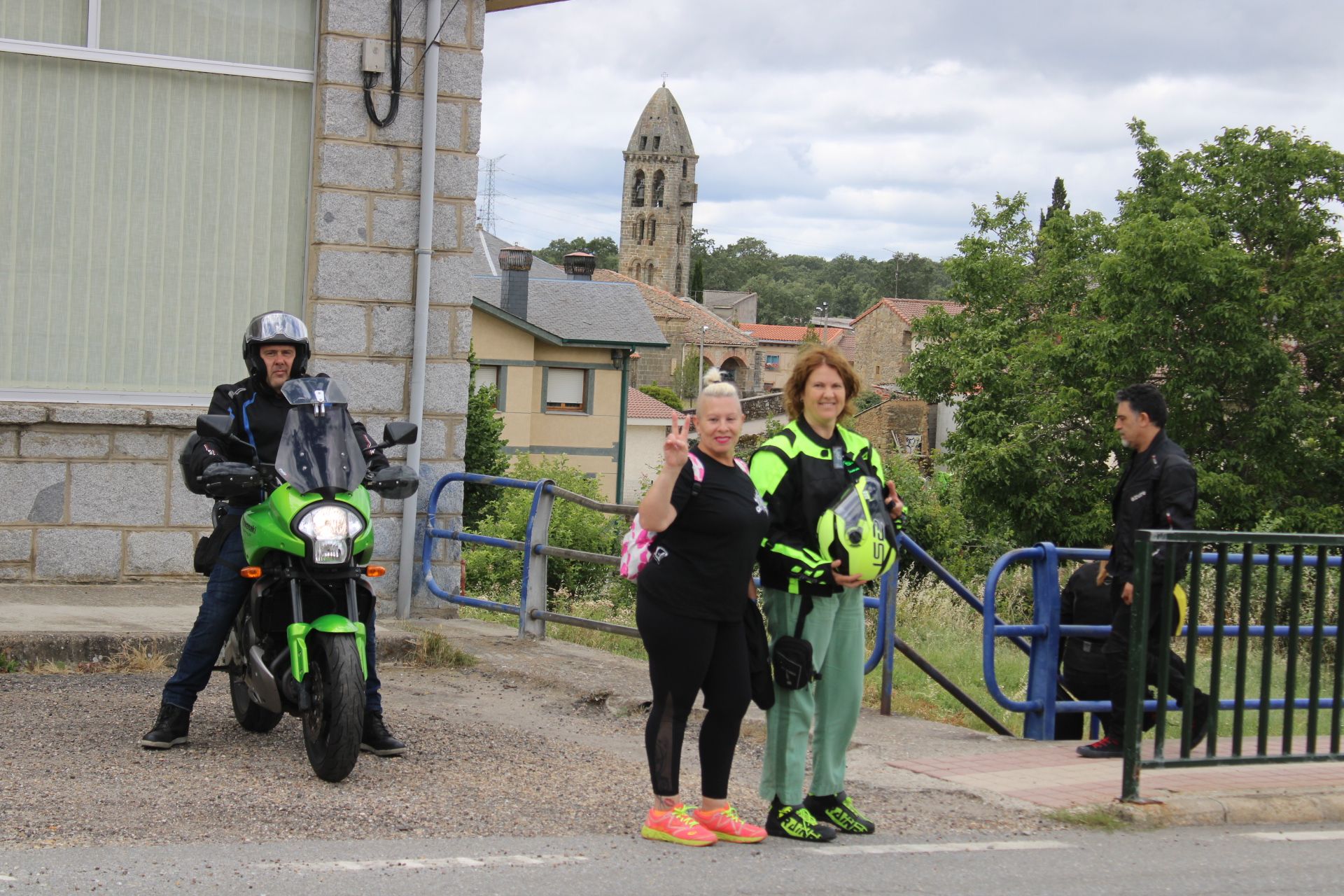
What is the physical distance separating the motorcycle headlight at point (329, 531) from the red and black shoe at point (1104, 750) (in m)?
3.66

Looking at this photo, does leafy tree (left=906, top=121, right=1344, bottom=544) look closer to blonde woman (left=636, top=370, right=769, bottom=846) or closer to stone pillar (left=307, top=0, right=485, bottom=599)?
stone pillar (left=307, top=0, right=485, bottom=599)

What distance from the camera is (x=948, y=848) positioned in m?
5.06

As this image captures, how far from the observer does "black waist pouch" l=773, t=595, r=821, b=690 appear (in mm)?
4934

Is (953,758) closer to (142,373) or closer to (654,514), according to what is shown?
(654,514)

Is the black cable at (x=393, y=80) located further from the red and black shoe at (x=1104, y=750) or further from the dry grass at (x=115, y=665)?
the red and black shoe at (x=1104, y=750)

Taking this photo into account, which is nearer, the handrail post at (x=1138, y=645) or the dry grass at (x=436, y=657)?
the handrail post at (x=1138, y=645)

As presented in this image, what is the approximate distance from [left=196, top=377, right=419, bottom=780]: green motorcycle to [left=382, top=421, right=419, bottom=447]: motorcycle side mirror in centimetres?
3

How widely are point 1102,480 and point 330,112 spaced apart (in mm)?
33026

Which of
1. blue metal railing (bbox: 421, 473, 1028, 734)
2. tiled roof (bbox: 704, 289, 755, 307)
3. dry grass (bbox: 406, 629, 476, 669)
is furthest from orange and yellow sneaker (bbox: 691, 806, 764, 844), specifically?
tiled roof (bbox: 704, 289, 755, 307)

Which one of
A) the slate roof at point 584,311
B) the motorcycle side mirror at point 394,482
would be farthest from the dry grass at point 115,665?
the slate roof at point 584,311

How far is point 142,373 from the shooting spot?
9.03m

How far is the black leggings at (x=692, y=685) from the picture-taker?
4.75m

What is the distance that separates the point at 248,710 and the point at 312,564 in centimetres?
114

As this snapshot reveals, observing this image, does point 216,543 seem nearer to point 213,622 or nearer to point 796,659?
point 213,622
